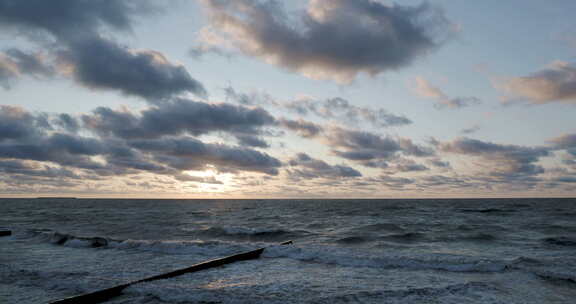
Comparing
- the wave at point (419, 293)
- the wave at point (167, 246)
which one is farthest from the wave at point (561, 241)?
the wave at point (167, 246)

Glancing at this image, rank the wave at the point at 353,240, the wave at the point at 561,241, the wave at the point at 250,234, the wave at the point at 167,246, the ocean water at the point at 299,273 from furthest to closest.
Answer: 1. the wave at the point at 250,234
2. the wave at the point at 353,240
3. the wave at the point at 561,241
4. the wave at the point at 167,246
5. the ocean water at the point at 299,273

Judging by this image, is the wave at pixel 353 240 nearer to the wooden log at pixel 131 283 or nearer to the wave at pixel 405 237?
the wave at pixel 405 237

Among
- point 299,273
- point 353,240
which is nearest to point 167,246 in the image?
point 299,273

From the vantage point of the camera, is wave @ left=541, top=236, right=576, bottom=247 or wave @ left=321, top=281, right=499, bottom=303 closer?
wave @ left=321, top=281, right=499, bottom=303

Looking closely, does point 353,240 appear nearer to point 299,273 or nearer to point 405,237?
point 405,237

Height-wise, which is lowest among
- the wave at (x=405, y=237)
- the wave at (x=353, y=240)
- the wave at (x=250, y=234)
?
the wave at (x=250, y=234)

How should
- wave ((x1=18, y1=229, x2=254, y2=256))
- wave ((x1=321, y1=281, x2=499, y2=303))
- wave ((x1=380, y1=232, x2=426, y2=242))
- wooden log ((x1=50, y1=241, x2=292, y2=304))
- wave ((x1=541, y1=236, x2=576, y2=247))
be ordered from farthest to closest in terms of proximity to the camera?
wave ((x1=380, y1=232, x2=426, y2=242)), wave ((x1=541, y1=236, x2=576, y2=247)), wave ((x1=18, y1=229, x2=254, y2=256)), wave ((x1=321, y1=281, x2=499, y2=303)), wooden log ((x1=50, y1=241, x2=292, y2=304))

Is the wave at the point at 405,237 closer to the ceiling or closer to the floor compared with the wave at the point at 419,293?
closer to the floor

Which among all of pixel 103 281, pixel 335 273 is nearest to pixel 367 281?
pixel 335 273

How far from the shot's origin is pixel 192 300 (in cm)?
889

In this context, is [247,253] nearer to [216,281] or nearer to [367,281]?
[216,281]

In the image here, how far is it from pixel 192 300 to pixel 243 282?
220 centimetres

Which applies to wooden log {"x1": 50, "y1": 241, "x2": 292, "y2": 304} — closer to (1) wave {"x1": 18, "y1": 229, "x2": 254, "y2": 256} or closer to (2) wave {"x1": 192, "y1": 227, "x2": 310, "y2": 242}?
(1) wave {"x1": 18, "y1": 229, "x2": 254, "y2": 256}

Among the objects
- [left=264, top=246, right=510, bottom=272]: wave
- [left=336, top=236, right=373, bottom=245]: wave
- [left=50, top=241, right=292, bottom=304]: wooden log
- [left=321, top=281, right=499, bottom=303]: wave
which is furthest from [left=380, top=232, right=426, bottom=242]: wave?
[left=321, top=281, right=499, bottom=303]: wave
